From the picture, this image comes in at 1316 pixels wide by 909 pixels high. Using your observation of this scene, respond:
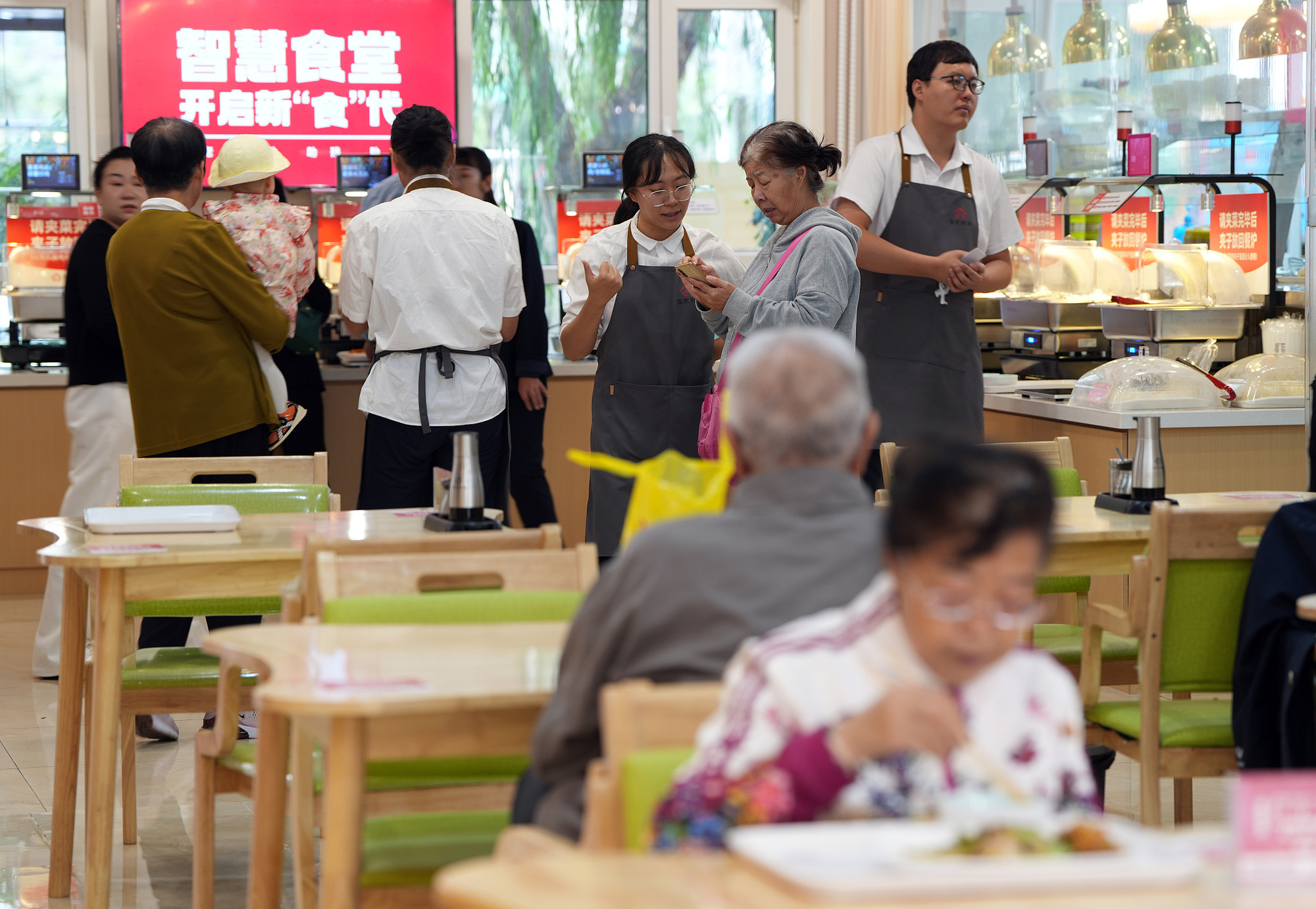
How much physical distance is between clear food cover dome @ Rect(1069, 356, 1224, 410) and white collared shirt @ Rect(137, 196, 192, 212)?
8.89ft

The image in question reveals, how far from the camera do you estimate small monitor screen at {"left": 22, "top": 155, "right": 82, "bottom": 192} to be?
701 cm

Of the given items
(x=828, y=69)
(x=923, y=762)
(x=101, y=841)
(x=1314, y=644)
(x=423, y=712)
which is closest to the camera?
(x=923, y=762)

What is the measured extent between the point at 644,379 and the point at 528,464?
1729 mm

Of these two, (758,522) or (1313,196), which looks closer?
(758,522)

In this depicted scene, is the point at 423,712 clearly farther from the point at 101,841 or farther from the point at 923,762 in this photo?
the point at 101,841

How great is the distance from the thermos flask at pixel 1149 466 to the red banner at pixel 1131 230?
6.88ft

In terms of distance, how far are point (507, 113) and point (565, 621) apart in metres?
5.96

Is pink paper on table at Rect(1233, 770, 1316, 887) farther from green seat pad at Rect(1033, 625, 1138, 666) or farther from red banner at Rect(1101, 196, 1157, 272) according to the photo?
red banner at Rect(1101, 196, 1157, 272)

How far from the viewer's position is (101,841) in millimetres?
3170

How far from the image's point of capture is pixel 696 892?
1288 millimetres

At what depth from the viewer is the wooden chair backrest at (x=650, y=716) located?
5.30 ft

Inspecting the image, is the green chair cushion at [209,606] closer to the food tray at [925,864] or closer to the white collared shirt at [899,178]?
the white collared shirt at [899,178]

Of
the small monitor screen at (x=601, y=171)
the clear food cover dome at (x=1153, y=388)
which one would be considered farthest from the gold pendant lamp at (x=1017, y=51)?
the clear food cover dome at (x=1153, y=388)

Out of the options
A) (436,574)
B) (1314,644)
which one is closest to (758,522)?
(436,574)
